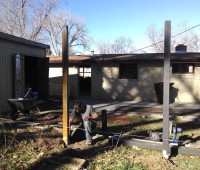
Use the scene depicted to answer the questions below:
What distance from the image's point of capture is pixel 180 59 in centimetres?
1669

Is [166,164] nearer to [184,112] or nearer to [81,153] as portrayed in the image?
[81,153]

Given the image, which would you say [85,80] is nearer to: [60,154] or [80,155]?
[80,155]

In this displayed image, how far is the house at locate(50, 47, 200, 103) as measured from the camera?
17156 mm

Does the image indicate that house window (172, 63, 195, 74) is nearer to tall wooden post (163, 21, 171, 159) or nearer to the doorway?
the doorway

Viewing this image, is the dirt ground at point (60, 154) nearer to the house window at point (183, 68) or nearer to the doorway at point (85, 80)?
the house window at point (183, 68)

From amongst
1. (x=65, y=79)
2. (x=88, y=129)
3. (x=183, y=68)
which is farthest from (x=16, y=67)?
(x=183, y=68)

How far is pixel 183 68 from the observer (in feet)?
57.0

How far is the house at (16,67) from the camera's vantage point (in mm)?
12562

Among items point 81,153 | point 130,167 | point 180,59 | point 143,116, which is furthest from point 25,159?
point 180,59

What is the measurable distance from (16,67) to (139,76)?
7.91 meters

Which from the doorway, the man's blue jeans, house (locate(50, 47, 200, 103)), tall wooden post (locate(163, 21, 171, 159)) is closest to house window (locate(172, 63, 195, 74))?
house (locate(50, 47, 200, 103))

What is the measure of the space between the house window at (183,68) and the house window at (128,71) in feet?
7.68

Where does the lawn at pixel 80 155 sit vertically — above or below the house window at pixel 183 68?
below

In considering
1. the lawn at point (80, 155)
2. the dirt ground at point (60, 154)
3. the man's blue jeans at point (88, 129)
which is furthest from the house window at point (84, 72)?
the man's blue jeans at point (88, 129)
